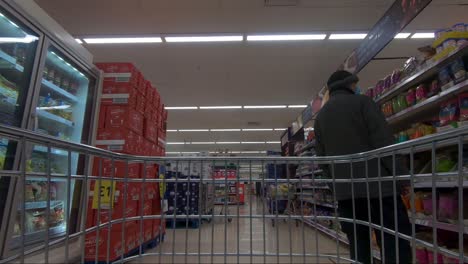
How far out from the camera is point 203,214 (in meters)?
2.92

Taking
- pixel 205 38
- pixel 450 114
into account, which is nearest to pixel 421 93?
pixel 450 114

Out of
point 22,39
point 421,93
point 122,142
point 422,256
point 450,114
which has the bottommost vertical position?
point 422,256

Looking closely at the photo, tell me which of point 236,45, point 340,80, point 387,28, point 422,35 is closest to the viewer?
point 340,80

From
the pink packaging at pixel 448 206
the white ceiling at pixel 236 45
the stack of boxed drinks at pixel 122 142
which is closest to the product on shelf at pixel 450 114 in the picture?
the pink packaging at pixel 448 206

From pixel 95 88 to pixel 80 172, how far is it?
3.33 feet

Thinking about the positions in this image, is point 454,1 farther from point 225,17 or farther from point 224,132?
point 224,132

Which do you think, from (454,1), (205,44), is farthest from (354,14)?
(205,44)

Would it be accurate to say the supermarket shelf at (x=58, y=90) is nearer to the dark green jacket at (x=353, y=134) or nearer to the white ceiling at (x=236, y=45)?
the white ceiling at (x=236, y=45)

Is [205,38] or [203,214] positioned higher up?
[205,38]

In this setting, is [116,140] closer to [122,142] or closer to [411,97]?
[122,142]

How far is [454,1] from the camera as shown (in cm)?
454

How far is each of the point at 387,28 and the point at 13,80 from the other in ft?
13.6

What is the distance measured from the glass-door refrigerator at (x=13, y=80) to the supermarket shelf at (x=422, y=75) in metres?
3.32

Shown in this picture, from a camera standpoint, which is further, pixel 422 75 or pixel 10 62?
Result: pixel 422 75
